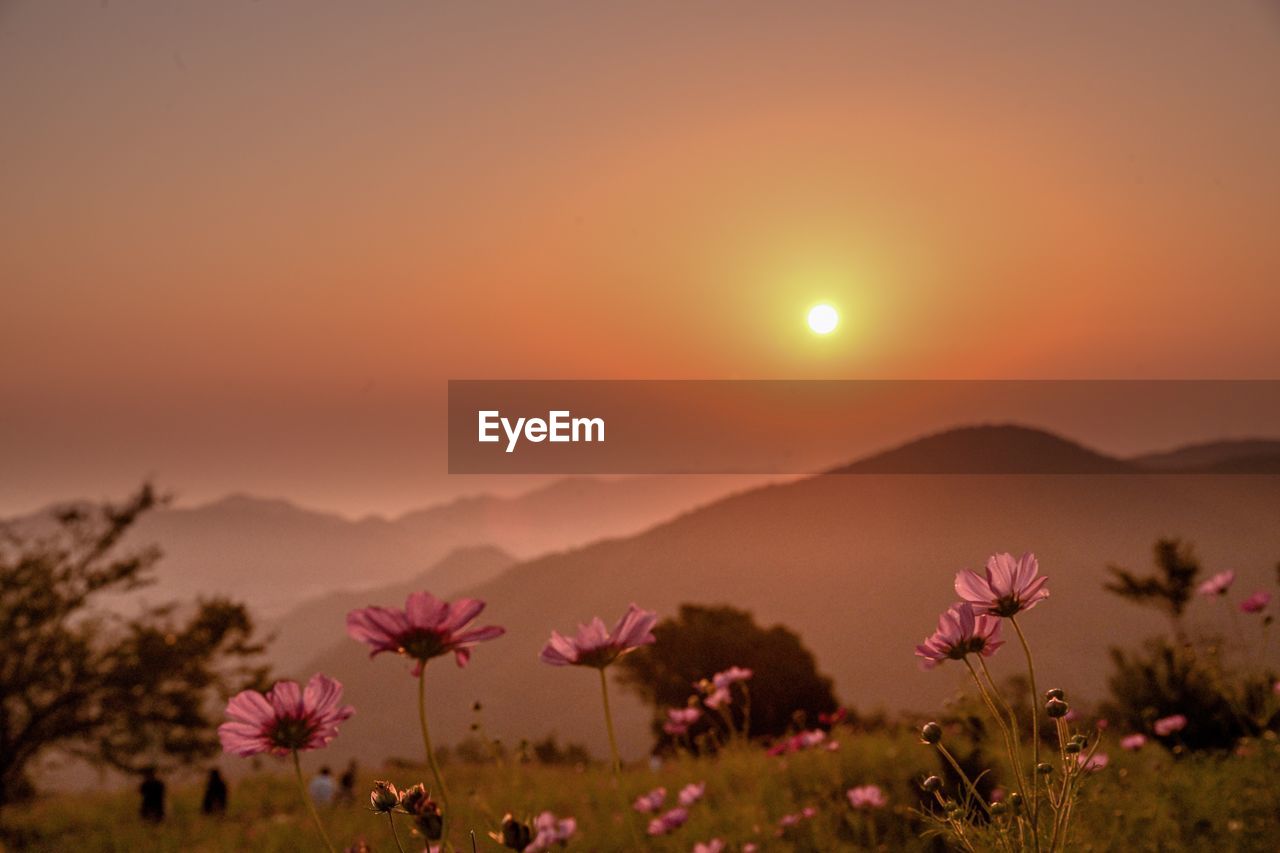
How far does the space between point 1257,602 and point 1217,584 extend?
8.5 inches

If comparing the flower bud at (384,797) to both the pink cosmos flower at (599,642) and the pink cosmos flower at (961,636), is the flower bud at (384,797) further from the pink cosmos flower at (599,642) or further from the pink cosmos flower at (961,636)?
the pink cosmos flower at (961,636)

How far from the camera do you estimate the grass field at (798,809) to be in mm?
3920

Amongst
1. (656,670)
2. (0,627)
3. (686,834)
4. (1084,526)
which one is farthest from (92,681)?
(1084,526)

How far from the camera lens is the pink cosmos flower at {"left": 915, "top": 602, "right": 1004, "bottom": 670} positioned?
173 cm

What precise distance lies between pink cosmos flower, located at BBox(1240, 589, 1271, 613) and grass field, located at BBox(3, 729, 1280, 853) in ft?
2.05

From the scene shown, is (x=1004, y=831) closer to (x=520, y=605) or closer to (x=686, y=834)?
(x=686, y=834)

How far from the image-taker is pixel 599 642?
1.75 meters

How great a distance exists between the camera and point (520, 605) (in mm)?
72125

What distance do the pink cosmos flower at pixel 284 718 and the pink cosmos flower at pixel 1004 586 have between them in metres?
1.03

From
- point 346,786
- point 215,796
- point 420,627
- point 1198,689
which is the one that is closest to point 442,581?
point 215,796

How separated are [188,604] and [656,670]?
715cm

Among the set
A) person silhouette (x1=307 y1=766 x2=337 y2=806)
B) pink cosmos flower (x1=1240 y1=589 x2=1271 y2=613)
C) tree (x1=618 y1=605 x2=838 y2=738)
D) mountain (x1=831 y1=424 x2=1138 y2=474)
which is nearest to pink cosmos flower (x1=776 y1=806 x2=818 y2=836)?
pink cosmos flower (x1=1240 y1=589 x2=1271 y2=613)

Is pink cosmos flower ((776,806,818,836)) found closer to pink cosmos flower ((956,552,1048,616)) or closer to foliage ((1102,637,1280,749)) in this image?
foliage ((1102,637,1280,749))

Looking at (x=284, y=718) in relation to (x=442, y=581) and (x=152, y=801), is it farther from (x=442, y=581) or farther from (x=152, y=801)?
(x=442, y=581)
